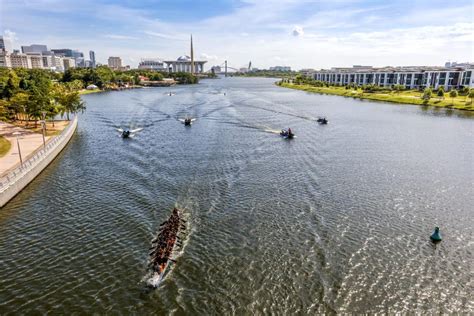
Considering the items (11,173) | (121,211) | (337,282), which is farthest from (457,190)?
(11,173)

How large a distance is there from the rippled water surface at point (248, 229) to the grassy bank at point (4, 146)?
672 cm

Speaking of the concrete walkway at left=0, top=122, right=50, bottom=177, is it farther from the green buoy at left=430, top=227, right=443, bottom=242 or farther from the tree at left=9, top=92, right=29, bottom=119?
the green buoy at left=430, top=227, right=443, bottom=242

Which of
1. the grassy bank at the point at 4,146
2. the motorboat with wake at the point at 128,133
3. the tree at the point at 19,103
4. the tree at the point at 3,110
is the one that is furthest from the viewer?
the tree at the point at 19,103

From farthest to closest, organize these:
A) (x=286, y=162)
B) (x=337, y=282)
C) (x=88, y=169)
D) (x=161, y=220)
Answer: (x=286, y=162), (x=88, y=169), (x=161, y=220), (x=337, y=282)

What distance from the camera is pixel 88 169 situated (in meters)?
47.2

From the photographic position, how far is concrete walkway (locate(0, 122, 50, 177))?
42.8m

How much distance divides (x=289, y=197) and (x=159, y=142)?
33.8m

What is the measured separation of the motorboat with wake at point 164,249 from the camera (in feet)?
76.2

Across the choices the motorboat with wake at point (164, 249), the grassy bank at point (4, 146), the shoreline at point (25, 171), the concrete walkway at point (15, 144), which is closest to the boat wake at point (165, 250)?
the motorboat with wake at point (164, 249)

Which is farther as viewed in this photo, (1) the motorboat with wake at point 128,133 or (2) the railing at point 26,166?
(1) the motorboat with wake at point 128,133

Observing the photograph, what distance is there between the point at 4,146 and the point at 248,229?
141 ft

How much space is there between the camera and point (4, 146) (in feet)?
167

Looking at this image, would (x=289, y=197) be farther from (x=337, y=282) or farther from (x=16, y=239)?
(x=16, y=239)

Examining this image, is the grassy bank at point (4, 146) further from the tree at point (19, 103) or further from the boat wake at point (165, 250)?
the boat wake at point (165, 250)
